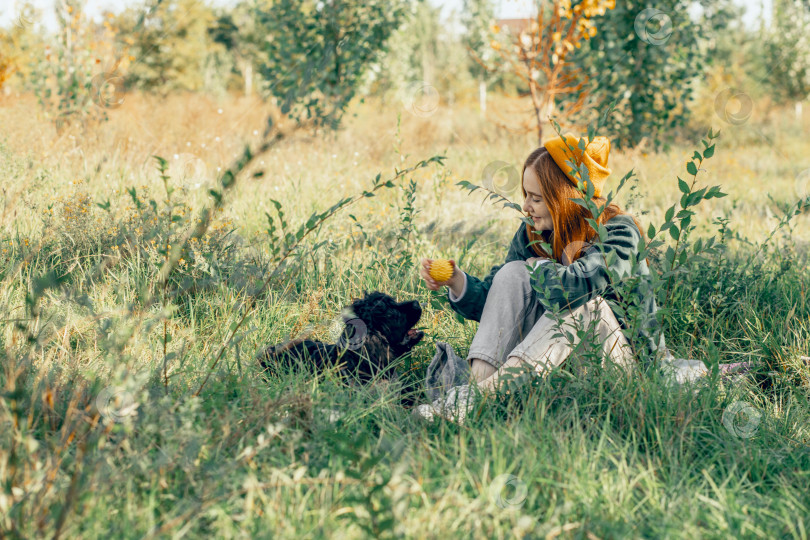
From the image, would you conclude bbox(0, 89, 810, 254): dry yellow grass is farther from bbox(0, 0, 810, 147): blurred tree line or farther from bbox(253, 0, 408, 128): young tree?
bbox(253, 0, 408, 128): young tree

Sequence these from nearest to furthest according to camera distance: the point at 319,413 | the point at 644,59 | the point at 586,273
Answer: the point at 319,413 → the point at 586,273 → the point at 644,59

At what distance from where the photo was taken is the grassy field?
145cm

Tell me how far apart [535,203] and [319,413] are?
46.5 inches

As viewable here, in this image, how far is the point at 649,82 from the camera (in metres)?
7.09

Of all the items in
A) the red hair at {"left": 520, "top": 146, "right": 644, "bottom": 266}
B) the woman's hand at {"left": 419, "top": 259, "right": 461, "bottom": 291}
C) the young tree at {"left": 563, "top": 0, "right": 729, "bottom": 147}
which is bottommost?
the woman's hand at {"left": 419, "top": 259, "right": 461, "bottom": 291}

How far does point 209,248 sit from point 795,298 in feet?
9.17

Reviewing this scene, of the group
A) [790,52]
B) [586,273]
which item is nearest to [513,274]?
[586,273]

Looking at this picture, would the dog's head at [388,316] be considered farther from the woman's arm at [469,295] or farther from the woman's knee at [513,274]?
the woman's knee at [513,274]

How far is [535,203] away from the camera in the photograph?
249cm

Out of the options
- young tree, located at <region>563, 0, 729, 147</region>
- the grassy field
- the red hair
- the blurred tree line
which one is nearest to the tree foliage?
the blurred tree line

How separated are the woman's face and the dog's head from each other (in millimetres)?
582

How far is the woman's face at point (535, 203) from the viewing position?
8.10ft

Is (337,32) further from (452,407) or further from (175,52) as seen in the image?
(175,52)

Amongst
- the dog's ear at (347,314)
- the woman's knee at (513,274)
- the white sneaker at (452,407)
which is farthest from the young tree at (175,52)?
the white sneaker at (452,407)
